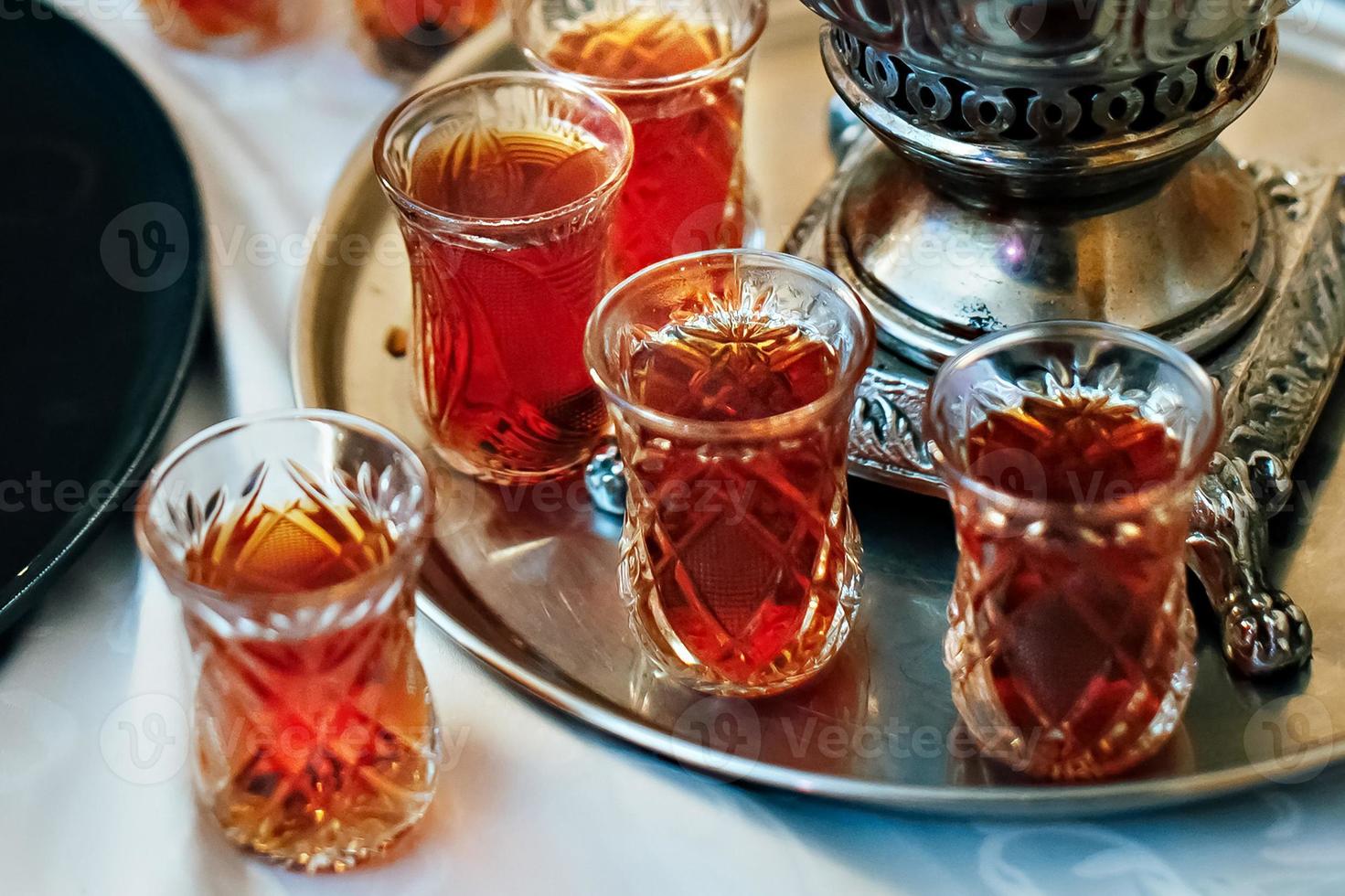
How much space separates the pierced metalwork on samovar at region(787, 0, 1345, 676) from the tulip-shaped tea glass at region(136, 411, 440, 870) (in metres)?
0.21

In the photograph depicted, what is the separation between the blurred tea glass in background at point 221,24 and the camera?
0.95m

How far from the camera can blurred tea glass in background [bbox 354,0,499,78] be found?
0.93 m

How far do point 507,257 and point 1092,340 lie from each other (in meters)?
0.23

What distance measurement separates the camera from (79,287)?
787 mm

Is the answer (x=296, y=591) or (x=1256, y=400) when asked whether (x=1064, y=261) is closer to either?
(x=1256, y=400)

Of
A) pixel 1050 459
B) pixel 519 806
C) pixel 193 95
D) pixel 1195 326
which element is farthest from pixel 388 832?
pixel 193 95

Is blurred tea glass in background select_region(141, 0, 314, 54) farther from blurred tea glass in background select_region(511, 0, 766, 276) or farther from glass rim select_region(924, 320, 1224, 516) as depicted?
glass rim select_region(924, 320, 1224, 516)

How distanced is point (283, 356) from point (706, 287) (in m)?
0.27

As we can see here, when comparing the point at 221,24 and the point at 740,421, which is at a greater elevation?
the point at 740,421

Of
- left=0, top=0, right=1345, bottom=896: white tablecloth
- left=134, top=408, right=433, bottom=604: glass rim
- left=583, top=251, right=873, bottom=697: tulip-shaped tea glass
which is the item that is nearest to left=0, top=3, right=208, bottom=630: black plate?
left=0, top=0, right=1345, bottom=896: white tablecloth

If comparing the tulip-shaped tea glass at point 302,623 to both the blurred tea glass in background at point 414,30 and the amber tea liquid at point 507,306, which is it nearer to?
the amber tea liquid at point 507,306

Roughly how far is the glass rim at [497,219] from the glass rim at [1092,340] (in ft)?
0.55

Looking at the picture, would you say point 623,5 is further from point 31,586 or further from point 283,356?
point 31,586

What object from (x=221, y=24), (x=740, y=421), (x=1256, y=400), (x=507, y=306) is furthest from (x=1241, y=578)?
(x=221, y=24)
